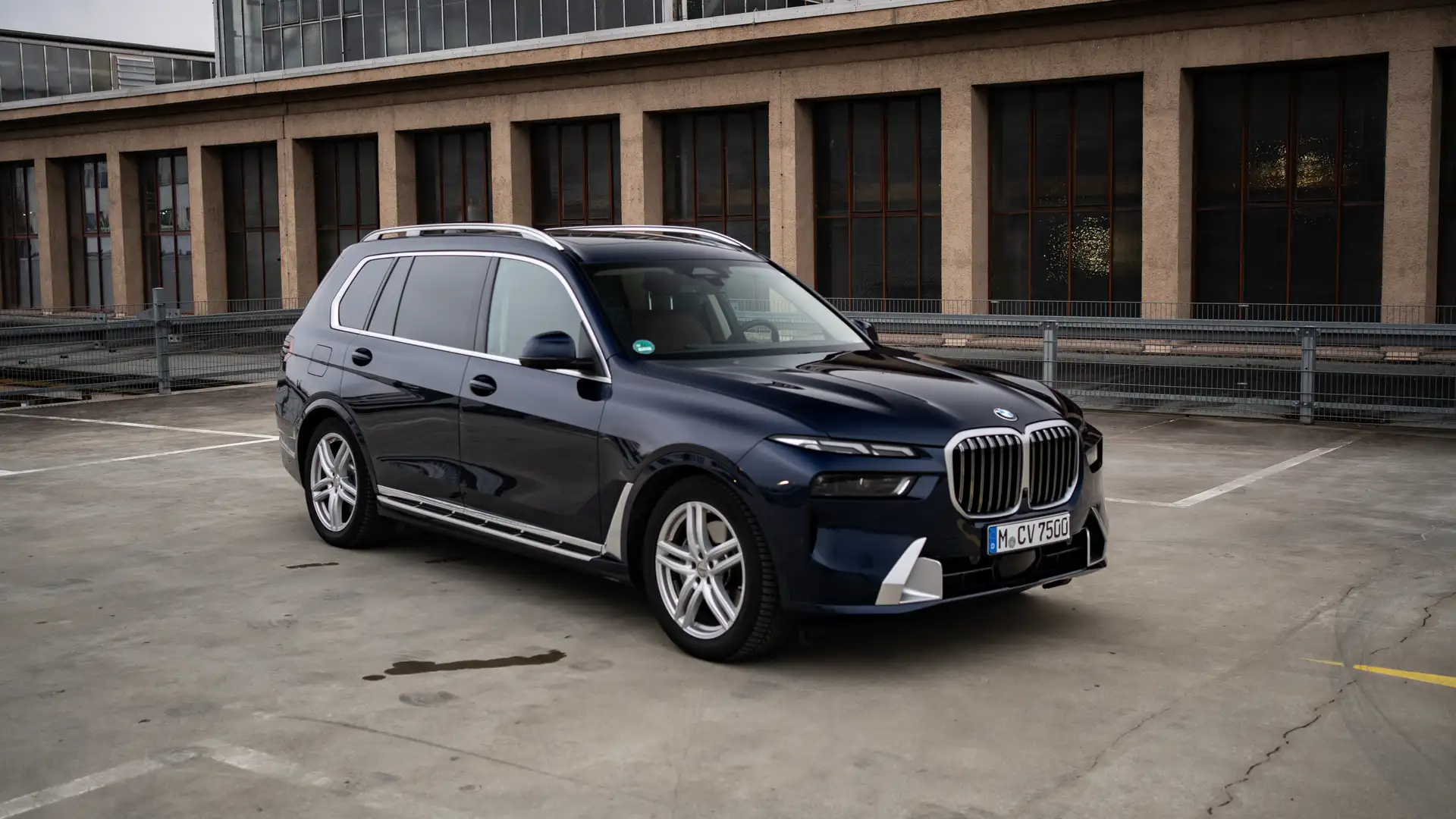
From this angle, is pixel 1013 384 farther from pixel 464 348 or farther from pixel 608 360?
pixel 464 348

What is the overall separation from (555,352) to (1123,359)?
11143 millimetres

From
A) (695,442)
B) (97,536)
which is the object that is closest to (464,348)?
(695,442)

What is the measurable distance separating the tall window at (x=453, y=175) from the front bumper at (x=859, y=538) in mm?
29828

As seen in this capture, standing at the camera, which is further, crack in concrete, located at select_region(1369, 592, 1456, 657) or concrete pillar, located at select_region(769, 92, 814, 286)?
concrete pillar, located at select_region(769, 92, 814, 286)

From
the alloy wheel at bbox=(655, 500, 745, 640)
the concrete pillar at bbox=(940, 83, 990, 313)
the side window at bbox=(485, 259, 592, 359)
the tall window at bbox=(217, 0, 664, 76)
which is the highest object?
the tall window at bbox=(217, 0, 664, 76)

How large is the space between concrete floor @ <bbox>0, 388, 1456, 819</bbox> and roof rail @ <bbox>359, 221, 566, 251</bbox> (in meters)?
1.77

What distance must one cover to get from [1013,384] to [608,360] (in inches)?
72.7

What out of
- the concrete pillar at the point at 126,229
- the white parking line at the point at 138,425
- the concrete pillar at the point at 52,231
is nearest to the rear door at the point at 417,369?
the white parking line at the point at 138,425

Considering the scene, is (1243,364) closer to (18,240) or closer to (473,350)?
(473,350)

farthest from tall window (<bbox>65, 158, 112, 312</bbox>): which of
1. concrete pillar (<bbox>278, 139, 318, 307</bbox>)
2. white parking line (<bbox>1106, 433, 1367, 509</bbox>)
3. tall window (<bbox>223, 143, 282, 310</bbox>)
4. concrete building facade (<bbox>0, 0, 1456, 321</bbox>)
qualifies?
white parking line (<bbox>1106, 433, 1367, 509</bbox>)

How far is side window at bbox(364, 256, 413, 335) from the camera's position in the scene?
823cm

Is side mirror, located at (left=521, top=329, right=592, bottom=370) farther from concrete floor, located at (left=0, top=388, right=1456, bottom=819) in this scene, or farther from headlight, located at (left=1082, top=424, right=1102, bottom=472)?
headlight, located at (left=1082, top=424, right=1102, bottom=472)

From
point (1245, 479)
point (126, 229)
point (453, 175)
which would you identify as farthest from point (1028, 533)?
point (126, 229)

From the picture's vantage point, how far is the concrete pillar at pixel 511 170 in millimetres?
33406
